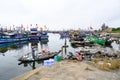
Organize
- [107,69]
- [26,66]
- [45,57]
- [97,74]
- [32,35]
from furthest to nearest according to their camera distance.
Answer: [32,35]
[45,57]
[26,66]
[107,69]
[97,74]

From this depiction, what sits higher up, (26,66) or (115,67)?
(115,67)

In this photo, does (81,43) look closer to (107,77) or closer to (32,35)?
(32,35)

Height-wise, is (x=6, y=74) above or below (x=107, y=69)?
below

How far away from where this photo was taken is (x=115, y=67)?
1585 cm

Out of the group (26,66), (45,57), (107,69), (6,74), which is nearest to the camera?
(107,69)

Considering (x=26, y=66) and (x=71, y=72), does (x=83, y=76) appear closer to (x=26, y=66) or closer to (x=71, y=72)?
(x=71, y=72)

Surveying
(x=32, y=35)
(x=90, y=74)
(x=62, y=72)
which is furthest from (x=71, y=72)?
(x=32, y=35)

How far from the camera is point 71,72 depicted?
1421 centimetres

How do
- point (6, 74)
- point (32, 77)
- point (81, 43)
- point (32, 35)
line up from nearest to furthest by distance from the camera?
point (32, 77)
point (6, 74)
point (81, 43)
point (32, 35)

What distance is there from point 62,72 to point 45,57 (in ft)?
46.5

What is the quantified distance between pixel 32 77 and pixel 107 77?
5.89 metres

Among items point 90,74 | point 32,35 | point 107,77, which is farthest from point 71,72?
point 32,35

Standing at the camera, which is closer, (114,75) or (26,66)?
(114,75)

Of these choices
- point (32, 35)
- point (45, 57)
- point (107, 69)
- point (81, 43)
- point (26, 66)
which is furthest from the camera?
point (32, 35)
